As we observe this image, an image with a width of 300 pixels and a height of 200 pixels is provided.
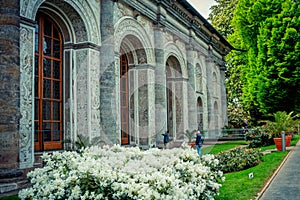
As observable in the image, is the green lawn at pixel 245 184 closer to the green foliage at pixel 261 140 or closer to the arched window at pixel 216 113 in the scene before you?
the green foliage at pixel 261 140

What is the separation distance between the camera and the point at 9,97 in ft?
23.4

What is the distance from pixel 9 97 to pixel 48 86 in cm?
454

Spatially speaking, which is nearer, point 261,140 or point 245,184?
point 245,184

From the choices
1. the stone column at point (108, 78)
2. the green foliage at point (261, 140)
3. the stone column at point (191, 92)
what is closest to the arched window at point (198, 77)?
the stone column at point (191, 92)

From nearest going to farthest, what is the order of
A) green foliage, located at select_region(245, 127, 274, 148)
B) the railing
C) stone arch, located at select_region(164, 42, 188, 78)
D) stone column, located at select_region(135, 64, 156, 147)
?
stone column, located at select_region(135, 64, 156, 147) < green foliage, located at select_region(245, 127, 274, 148) < stone arch, located at select_region(164, 42, 188, 78) < the railing

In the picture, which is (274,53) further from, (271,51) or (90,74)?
(90,74)

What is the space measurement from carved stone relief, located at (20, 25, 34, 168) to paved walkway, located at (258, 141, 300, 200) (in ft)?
20.4

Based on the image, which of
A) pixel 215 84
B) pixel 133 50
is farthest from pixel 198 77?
pixel 133 50

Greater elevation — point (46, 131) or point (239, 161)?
point (46, 131)

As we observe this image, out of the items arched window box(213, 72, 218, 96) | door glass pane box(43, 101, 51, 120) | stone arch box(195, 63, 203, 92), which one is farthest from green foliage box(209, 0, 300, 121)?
door glass pane box(43, 101, 51, 120)

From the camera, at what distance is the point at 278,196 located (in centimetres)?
700

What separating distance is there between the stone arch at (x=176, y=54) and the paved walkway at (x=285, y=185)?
35.5 ft

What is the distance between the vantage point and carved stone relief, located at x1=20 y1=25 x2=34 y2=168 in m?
9.12

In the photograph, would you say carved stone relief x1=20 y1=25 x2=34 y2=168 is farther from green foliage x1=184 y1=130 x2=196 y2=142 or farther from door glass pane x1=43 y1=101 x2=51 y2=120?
green foliage x1=184 y1=130 x2=196 y2=142
